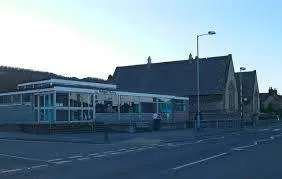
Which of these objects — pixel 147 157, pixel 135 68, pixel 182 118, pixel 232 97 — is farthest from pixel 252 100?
pixel 147 157

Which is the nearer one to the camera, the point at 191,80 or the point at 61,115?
the point at 61,115

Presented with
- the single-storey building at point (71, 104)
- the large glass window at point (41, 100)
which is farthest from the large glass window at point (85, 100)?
the large glass window at point (41, 100)

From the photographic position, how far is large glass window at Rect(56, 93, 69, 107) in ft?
133

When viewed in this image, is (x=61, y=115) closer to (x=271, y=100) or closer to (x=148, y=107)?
(x=148, y=107)

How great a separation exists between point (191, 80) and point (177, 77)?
123 inches

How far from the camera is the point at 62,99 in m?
40.9

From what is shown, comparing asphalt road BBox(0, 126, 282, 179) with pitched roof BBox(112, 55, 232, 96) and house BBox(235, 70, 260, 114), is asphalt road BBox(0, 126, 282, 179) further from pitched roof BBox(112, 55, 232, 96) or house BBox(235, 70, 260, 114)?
house BBox(235, 70, 260, 114)

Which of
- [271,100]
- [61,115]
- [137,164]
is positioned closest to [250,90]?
[271,100]

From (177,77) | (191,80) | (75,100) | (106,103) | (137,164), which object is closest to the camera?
(137,164)

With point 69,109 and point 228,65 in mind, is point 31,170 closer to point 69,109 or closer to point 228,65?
point 69,109

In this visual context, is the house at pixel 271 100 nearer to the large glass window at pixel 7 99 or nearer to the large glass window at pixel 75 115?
the large glass window at pixel 7 99

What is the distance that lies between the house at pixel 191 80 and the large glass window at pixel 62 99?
2797 centimetres

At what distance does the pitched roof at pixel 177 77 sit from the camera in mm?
70625

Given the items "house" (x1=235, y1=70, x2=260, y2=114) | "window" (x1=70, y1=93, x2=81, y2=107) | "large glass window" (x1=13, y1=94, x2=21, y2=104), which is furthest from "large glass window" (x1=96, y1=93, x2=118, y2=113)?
"house" (x1=235, y1=70, x2=260, y2=114)
